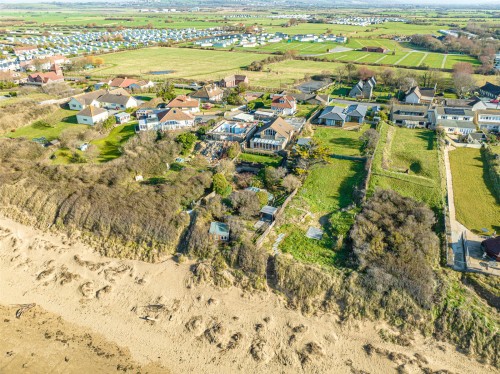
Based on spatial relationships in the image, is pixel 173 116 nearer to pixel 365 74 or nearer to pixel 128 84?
pixel 128 84

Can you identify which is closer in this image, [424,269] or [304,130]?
[424,269]

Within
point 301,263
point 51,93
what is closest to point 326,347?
point 301,263

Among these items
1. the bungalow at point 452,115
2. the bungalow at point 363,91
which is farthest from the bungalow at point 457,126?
the bungalow at point 363,91

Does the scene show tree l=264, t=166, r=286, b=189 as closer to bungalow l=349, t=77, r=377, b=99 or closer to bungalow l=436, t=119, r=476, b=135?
bungalow l=436, t=119, r=476, b=135

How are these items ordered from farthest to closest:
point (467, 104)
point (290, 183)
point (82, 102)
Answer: point (467, 104) < point (82, 102) < point (290, 183)

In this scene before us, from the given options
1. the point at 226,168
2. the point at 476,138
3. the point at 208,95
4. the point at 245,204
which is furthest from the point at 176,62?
the point at 245,204

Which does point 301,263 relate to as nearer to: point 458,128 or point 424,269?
point 424,269

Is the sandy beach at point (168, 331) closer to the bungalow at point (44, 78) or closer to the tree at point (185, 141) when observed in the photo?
the tree at point (185, 141)
